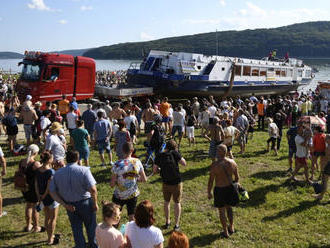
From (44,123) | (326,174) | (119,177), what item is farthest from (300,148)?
(44,123)

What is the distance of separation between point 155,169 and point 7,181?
466 centimetres

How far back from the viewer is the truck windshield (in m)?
15.6

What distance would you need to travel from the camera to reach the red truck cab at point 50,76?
15422 mm

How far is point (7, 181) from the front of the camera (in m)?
8.27

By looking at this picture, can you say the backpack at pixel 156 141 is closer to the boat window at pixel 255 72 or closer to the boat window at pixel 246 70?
the boat window at pixel 246 70

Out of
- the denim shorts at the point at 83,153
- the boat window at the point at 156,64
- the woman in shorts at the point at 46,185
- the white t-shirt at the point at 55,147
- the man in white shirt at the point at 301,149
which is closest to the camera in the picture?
the woman in shorts at the point at 46,185

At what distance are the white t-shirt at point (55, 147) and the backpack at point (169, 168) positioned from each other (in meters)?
2.79

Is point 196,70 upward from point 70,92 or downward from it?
upward

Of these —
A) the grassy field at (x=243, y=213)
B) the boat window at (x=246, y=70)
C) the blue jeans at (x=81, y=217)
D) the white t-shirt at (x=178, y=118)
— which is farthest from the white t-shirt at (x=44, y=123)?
the boat window at (x=246, y=70)

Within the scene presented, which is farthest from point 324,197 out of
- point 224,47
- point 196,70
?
point 224,47

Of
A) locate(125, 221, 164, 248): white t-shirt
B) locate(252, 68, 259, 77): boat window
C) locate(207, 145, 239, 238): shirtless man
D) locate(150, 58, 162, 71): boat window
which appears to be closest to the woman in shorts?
locate(125, 221, 164, 248): white t-shirt

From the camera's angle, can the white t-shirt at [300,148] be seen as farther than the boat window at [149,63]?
No

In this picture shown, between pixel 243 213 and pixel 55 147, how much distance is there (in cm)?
438

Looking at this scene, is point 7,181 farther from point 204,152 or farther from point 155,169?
point 204,152
